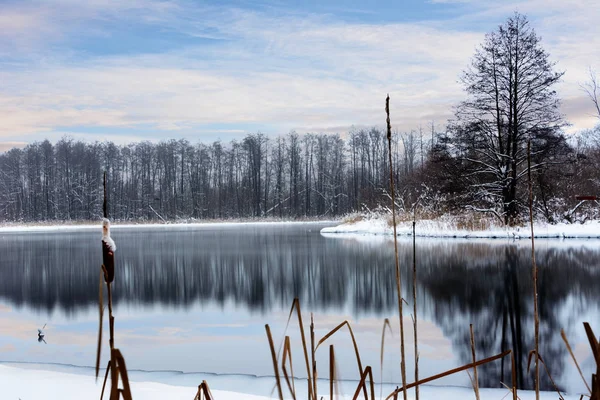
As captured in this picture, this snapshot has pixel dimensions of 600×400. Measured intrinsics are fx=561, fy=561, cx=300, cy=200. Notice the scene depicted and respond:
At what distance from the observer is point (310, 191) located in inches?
2682

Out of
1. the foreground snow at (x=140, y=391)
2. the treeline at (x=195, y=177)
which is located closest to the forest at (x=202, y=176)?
the treeline at (x=195, y=177)

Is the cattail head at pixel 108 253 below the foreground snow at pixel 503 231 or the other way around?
the other way around

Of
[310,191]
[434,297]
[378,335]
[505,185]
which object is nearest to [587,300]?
[434,297]

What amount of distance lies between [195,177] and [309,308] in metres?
62.4

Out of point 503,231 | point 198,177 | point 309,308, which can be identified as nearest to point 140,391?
point 309,308

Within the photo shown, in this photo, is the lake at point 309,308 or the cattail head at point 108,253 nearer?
the cattail head at point 108,253

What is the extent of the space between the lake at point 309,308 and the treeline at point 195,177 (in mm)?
48435

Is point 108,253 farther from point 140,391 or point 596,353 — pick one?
point 140,391

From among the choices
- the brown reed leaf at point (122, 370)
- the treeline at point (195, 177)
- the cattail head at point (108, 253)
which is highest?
the treeline at point (195, 177)

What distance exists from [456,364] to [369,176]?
6380 cm

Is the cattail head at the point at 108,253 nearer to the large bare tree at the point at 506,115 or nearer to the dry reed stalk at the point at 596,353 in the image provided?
the dry reed stalk at the point at 596,353

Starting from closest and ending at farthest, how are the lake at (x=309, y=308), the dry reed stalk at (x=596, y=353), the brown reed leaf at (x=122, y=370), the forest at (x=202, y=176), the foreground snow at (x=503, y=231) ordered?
the brown reed leaf at (x=122, y=370), the dry reed stalk at (x=596, y=353), the lake at (x=309, y=308), the foreground snow at (x=503, y=231), the forest at (x=202, y=176)

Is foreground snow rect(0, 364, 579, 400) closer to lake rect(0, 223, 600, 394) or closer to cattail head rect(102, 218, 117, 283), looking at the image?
lake rect(0, 223, 600, 394)

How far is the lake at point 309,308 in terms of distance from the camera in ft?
17.9
